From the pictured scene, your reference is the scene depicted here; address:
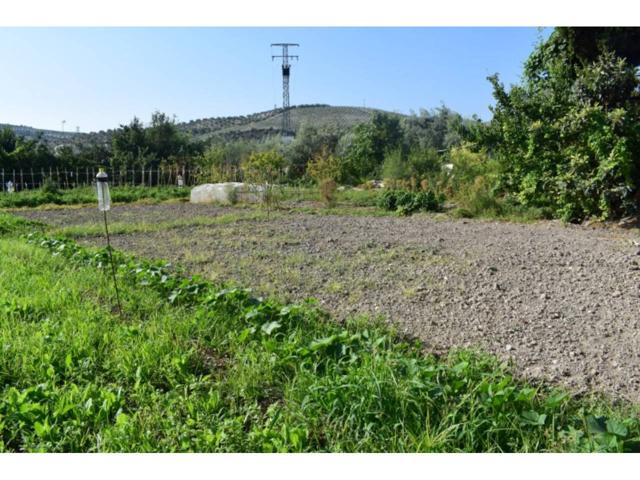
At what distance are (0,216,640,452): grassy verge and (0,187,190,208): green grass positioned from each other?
1099 centimetres

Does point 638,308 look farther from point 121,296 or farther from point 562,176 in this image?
point 562,176

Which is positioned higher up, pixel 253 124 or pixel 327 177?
pixel 253 124

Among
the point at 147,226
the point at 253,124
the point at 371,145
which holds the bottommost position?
the point at 147,226

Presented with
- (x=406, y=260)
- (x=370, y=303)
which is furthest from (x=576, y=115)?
(x=370, y=303)

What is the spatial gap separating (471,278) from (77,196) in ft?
40.6

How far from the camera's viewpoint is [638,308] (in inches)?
129

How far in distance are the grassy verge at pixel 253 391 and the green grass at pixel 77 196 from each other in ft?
36.1

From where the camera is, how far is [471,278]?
4.10 meters

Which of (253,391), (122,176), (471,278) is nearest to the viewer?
(253,391)

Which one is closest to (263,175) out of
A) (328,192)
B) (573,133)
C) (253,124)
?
(328,192)

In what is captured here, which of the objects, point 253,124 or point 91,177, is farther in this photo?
point 253,124

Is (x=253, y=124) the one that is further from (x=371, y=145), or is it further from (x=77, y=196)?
(x=77, y=196)

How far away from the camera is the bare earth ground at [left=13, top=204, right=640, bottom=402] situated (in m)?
2.70

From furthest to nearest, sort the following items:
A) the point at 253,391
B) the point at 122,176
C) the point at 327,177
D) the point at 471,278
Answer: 1. the point at 122,176
2. the point at 327,177
3. the point at 471,278
4. the point at 253,391
